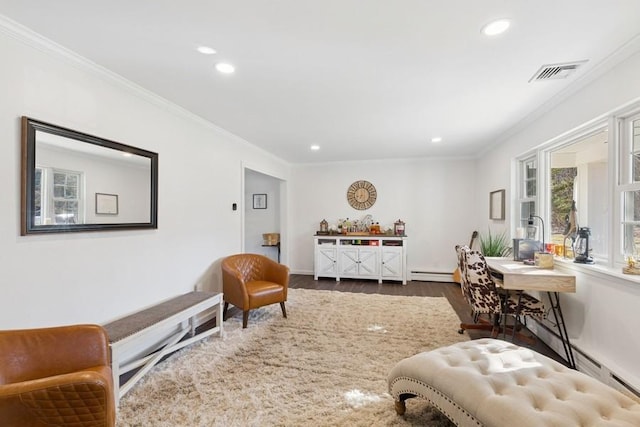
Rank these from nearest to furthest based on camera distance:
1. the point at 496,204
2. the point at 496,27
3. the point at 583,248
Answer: the point at 496,27 → the point at 583,248 → the point at 496,204

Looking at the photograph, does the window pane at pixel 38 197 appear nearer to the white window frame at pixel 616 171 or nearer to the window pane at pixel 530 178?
the white window frame at pixel 616 171

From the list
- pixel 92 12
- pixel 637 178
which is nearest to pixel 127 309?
pixel 92 12

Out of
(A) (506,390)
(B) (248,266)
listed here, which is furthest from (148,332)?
(A) (506,390)

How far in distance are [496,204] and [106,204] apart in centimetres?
494

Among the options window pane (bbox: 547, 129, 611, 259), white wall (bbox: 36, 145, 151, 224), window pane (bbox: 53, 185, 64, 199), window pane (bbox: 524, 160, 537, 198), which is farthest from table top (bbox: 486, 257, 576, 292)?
window pane (bbox: 53, 185, 64, 199)

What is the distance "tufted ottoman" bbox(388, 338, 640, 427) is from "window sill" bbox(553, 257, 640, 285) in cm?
87

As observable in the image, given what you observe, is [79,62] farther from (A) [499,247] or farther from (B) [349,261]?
(A) [499,247]

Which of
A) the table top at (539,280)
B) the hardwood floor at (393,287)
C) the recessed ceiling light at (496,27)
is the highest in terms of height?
the recessed ceiling light at (496,27)

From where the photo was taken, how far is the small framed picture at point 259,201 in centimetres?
665

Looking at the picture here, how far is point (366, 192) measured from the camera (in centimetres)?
604

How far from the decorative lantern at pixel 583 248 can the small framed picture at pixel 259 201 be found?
216 inches

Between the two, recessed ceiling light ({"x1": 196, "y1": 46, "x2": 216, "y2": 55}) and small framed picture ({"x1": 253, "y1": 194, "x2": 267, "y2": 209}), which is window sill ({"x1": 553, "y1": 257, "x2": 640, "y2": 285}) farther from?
small framed picture ({"x1": 253, "y1": 194, "x2": 267, "y2": 209})

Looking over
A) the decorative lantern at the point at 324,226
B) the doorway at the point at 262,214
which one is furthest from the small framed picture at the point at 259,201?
the decorative lantern at the point at 324,226

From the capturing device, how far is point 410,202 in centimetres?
584
